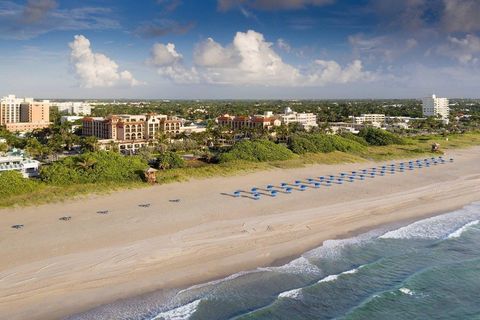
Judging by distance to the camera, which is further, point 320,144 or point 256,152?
point 320,144

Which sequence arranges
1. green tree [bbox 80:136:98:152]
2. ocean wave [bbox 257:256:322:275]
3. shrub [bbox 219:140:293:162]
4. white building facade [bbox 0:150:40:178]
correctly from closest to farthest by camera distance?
ocean wave [bbox 257:256:322:275]
white building facade [bbox 0:150:40:178]
shrub [bbox 219:140:293:162]
green tree [bbox 80:136:98:152]

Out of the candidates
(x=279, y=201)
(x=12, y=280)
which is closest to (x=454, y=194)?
(x=279, y=201)

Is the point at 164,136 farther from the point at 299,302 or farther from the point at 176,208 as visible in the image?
the point at 299,302

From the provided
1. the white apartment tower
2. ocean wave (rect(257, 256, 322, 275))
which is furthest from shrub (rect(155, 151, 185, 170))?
the white apartment tower

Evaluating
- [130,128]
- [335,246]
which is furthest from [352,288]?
[130,128]

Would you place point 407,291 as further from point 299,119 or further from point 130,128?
point 299,119

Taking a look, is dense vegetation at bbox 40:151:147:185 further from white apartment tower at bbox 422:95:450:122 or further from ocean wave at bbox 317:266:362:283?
white apartment tower at bbox 422:95:450:122
